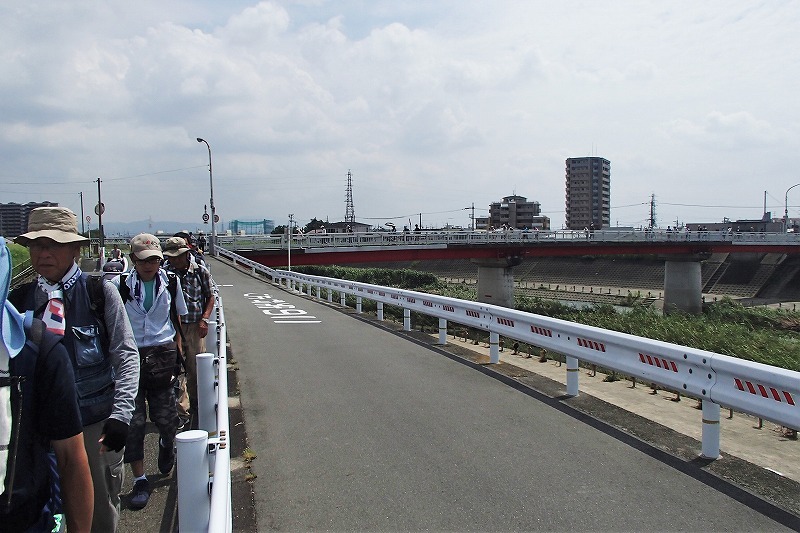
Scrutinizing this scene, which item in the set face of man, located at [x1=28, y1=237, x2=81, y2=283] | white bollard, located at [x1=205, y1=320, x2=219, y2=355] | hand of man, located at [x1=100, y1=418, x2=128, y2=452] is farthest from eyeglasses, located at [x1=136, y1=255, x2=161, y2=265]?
white bollard, located at [x1=205, y1=320, x2=219, y2=355]

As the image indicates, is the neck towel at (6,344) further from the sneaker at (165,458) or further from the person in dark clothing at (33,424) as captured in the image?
the sneaker at (165,458)

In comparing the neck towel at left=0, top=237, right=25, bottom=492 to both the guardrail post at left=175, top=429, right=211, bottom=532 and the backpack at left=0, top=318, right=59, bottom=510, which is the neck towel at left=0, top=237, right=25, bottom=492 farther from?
the guardrail post at left=175, top=429, right=211, bottom=532

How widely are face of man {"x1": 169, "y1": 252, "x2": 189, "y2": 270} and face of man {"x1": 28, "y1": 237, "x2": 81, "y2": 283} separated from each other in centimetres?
358

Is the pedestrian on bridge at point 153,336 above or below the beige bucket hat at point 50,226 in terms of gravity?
below

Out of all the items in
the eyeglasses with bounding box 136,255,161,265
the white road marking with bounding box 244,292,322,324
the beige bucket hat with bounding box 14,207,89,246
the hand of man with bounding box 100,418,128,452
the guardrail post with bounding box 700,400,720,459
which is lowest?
the white road marking with bounding box 244,292,322,324

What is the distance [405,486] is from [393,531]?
2.42 ft

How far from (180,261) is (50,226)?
3.69 metres

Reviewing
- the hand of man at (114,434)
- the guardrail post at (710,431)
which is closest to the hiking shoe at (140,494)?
the hand of man at (114,434)

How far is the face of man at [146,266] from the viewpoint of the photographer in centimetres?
505

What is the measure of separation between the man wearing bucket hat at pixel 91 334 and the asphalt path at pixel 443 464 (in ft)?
4.92

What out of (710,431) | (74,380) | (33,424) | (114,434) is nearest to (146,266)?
(114,434)

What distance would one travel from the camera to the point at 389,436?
6.07 m

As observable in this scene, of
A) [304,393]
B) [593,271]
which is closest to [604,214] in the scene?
[593,271]

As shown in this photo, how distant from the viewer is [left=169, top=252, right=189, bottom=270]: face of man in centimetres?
661
